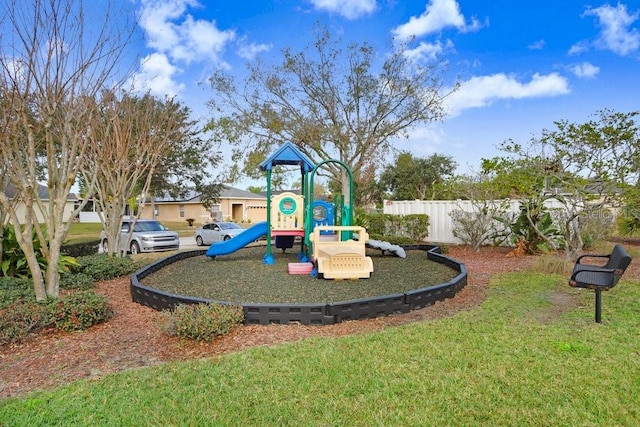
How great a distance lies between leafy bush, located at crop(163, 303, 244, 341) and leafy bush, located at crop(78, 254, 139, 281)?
170 inches

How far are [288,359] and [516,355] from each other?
207cm

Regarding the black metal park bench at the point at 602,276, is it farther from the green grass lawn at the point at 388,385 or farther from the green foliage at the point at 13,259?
the green foliage at the point at 13,259

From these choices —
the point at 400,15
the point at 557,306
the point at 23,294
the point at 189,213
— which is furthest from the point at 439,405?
the point at 189,213

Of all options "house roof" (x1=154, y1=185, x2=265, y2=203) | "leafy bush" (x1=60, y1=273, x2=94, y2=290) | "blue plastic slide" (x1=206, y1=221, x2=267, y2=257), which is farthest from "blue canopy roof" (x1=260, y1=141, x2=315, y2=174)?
"house roof" (x1=154, y1=185, x2=265, y2=203)

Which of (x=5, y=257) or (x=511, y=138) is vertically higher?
(x=511, y=138)

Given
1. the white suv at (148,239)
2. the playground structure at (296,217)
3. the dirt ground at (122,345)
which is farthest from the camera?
Result: the white suv at (148,239)

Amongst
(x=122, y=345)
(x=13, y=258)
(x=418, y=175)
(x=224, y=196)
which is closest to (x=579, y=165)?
(x=122, y=345)

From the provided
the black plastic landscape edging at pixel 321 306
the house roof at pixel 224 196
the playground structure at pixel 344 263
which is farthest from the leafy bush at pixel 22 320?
the house roof at pixel 224 196

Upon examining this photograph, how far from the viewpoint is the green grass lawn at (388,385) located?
8.73 ft

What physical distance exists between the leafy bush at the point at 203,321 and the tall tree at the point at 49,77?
221 cm

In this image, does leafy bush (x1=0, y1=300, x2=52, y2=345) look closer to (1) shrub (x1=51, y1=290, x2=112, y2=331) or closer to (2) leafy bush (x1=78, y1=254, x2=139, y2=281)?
(1) shrub (x1=51, y1=290, x2=112, y2=331)

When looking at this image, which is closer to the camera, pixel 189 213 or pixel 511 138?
pixel 511 138

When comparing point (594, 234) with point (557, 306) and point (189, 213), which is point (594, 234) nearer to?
point (557, 306)

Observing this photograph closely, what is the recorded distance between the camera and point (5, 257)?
7023 mm
